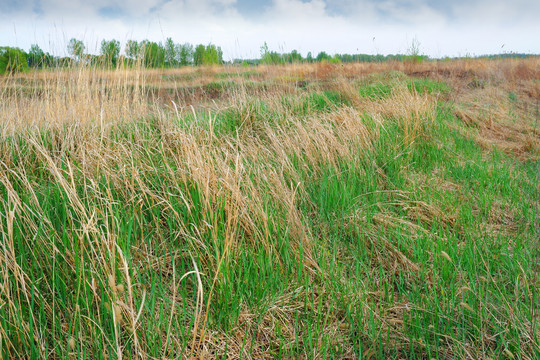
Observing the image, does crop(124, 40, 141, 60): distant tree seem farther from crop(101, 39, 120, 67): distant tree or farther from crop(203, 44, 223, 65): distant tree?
crop(203, 44, 223, 65): distant tree

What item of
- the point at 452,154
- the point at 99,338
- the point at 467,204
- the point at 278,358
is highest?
the point at 452,154

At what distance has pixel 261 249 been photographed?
153cm

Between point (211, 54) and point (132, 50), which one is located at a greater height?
point (211, 54)

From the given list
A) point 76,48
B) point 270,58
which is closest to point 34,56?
point 76,48

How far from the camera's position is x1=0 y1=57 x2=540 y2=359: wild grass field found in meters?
1.13

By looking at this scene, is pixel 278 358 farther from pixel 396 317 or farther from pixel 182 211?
pixel 182 211

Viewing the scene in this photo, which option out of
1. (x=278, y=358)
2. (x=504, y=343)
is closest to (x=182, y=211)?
(x=278, y=358)

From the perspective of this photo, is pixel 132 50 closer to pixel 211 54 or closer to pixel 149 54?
pixel 149 54

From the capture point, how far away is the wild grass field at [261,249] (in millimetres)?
1130

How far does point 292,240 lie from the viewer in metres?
1.74

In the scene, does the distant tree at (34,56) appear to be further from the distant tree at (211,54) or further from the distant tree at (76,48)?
the distant tree at (211,54)

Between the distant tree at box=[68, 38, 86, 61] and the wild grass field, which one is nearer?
the wild grass field

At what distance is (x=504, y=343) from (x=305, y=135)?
2014 mm

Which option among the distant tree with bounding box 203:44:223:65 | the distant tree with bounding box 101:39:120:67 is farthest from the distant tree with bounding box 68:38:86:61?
the distant tree with bounding box 203:44:223:65
